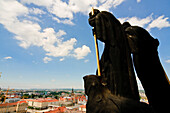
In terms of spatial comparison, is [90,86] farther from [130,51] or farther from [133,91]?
[130,51]

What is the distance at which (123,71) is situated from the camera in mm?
2240

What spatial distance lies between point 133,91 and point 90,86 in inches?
36.0

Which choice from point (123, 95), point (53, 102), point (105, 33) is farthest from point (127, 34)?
point (53, 102)

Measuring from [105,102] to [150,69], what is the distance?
125cm

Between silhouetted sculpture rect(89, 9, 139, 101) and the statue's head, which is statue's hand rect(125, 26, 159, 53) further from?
silhouetted sculpture rect(89, 9, 139, 101)

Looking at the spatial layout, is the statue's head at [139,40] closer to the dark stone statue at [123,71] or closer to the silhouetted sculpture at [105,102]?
the dark stone statue at [123,71]

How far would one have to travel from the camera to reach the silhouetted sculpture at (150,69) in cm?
216

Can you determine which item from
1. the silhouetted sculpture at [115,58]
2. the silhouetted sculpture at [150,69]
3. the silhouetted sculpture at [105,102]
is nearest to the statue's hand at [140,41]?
the silhouetted sculpture at [150,69]

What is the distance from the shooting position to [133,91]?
218 cm

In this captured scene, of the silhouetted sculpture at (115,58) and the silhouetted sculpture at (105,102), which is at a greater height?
the silhouetted sculpture at (115,58)

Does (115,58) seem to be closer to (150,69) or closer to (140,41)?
(140,41)

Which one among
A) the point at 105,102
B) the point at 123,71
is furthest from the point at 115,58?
the point at 105,102

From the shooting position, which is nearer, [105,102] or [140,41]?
[105,102]

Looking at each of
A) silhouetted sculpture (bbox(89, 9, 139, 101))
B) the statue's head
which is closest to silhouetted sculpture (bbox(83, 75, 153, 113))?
silhouetted sculpture (bbox(89, 9, 139, 101))
